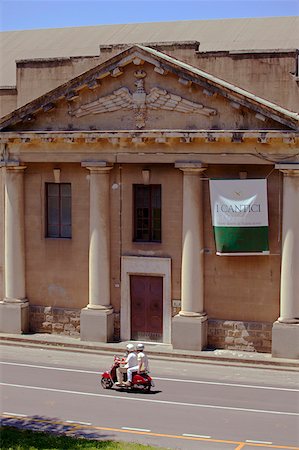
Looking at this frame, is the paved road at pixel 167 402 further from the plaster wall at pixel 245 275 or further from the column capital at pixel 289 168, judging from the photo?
the column capital at pixel 289 168

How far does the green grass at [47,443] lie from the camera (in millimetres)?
21109

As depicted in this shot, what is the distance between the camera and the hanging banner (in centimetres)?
3209

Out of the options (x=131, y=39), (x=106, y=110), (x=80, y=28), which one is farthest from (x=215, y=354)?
(x=80, y=28)

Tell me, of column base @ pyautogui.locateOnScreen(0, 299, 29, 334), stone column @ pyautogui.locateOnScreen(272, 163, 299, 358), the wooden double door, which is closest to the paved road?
stone column @ pyautogui.locateOnScreen(272, 163, 299, 358)

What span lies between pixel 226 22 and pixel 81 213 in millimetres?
13023

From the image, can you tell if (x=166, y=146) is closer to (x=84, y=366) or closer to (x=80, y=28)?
(x=84, y=366)

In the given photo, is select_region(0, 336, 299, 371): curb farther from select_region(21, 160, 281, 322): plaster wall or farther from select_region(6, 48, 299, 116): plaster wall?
select_region(6, 48, 299, 116): plaster wall

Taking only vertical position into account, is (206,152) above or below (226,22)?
below

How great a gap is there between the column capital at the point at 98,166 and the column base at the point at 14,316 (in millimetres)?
6000

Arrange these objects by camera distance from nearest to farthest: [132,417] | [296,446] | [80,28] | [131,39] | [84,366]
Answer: [296,446] → [132,417] → [84,366] → [131,39] → [80,28]

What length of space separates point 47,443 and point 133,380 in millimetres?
6956

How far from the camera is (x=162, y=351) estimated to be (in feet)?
109

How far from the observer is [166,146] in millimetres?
33000

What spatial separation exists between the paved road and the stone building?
2.14 metres
